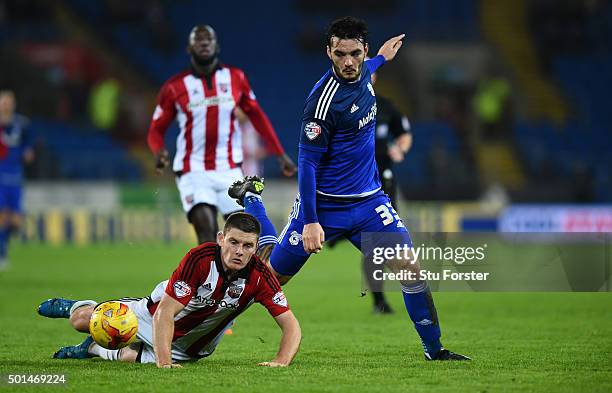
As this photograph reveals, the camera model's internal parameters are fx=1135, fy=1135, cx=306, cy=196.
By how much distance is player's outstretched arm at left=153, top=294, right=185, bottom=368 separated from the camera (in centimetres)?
671

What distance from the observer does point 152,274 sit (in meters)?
15.6

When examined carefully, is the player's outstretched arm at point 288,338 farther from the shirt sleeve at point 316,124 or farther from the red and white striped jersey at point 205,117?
the red and white striped jersey at point 205,117

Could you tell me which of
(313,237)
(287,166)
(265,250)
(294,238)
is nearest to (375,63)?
(294,238)

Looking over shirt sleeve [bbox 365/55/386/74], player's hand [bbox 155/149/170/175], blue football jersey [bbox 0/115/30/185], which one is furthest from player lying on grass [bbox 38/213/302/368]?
blue football jersey [bbox 0/115/30/185]

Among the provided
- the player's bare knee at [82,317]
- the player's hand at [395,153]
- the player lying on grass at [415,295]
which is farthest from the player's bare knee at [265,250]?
the player's hand at [395,153]

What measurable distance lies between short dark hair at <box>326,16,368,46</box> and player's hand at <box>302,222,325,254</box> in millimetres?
1177

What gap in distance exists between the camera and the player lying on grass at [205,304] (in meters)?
6.75

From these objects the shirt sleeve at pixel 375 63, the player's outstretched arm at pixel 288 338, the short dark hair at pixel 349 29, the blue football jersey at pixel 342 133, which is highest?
the short dark hair at pixel 349 29

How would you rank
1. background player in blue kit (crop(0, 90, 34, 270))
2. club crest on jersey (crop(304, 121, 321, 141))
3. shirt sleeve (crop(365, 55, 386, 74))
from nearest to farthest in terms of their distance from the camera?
club crest on jersey (crop(304, 121, 321, 141)) < shirt sleeve (crop(365, 55, 386, 74)) < background player in blue kit (crop(0, 90, 34, 270))

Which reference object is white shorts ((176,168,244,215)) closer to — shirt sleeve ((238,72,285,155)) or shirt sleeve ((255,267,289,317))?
shirt sleeve ((238,72,285,155))

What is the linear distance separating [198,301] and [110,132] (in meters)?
23.2

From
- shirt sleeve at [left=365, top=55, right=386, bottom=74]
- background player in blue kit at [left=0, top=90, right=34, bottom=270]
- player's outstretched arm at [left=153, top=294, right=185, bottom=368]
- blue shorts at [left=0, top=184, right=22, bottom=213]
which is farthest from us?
blue shorts at [left=0, top=184, right=22, bottom=213]

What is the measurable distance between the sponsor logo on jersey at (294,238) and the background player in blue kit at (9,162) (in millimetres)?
10305

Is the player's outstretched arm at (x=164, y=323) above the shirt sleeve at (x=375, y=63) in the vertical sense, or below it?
below
